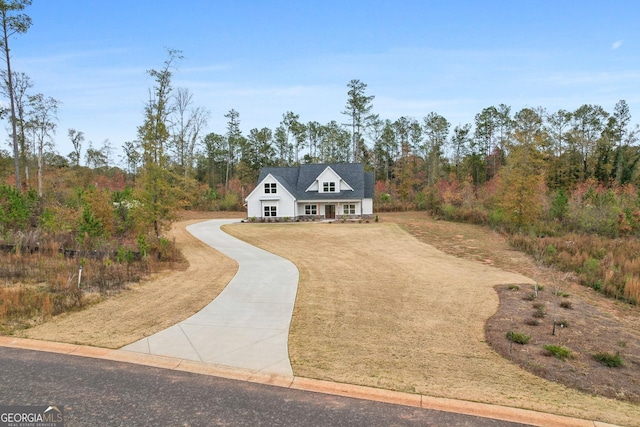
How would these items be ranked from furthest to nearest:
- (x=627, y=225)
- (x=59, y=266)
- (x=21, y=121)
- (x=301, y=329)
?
(x=21, y=121) → (x=627, y=225) → (x=59, y=266) → (x=301, y=329)

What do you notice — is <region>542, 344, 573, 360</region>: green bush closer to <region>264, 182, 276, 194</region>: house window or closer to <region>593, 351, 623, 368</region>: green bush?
<region>593, 351, 623, 368</region>: green bush

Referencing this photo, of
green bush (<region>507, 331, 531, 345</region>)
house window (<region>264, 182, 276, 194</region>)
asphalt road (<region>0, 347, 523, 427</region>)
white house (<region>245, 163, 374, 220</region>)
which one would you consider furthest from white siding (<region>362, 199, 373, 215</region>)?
asphalt road (<region>0, 347, 523, 427</region>)

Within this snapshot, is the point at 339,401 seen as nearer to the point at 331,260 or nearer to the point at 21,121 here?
the point at 331,260

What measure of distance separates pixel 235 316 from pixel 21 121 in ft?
105

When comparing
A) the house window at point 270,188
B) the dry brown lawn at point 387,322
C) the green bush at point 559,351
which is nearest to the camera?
the dry brown lawn at point 387,322

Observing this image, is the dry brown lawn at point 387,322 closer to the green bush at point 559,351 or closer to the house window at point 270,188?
the green bush at point 559,351

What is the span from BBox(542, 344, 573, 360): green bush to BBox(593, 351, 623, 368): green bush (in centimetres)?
43

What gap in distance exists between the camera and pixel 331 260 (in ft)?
51.9

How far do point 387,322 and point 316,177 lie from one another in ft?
101

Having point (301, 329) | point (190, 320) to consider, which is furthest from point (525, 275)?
point (190, 320)

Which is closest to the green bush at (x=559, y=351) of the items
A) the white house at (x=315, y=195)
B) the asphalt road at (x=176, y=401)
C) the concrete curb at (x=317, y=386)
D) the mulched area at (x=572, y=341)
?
the mulched area at (x=572, y=341)

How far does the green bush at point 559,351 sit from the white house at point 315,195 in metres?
29.3

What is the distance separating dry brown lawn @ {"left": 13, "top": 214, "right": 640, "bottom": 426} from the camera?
16.1 ft

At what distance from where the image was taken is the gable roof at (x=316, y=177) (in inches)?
1405
